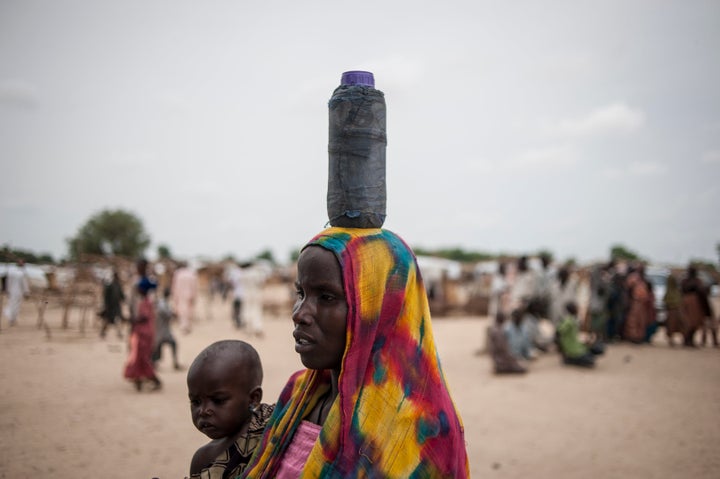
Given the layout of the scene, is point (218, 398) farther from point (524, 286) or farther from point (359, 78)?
point (524, 286)

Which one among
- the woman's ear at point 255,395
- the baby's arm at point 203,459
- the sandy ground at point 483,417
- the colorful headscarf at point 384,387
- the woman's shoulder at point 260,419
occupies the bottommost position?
the sandy ground at point 483,417

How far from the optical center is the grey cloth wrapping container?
1776 millimetres

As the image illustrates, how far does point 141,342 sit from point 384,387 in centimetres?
695

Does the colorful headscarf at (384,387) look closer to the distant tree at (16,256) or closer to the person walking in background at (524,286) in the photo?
the distant tree at (16,256)

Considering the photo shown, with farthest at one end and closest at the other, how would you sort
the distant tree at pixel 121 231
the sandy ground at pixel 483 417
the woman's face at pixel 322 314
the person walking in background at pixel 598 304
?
1. the distant tree at pixel 121 231
2. the person walking in background at pixel 598 304
3. the sandy ground at pixel 483 417
4. the woman's face at pixel 322 314

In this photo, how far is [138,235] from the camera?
42.2 metres

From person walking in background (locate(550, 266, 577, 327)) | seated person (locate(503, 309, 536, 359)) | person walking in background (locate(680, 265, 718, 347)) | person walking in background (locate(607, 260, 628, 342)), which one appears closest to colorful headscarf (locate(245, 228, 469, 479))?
seated person (locate(503, 309, 536, 359))

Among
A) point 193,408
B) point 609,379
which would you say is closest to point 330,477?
point 193,408

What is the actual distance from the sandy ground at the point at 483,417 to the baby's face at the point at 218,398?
6.26 feet

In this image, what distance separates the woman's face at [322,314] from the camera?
160cm

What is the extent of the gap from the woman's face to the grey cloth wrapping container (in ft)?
0.79

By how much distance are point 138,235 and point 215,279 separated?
17.3 m

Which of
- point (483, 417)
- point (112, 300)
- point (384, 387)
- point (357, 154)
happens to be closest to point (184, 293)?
point (112, 300)

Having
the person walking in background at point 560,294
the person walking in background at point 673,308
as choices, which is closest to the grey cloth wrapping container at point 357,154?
the person walking in background at point 560,294
